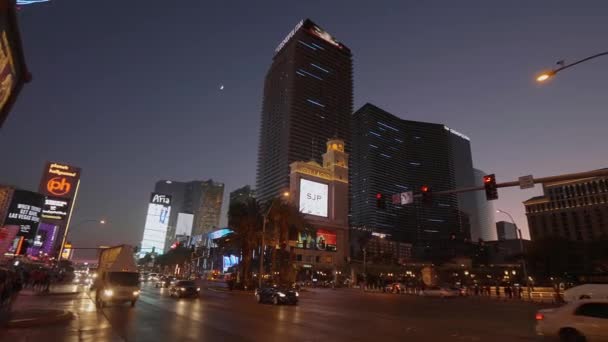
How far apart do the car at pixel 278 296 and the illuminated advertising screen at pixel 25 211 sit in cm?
11300

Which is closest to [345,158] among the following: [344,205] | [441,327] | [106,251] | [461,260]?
[344,205]

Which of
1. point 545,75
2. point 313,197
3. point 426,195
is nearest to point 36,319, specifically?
point 426,195

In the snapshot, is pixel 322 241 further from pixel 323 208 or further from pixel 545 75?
pixel 545 75

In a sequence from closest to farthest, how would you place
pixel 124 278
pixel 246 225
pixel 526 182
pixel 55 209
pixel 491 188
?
1. pixel 526 182
2. pixel 491 188
3. pixel 124 278
4. pixel 246 225
5. pixel 55 209

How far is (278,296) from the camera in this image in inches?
1111

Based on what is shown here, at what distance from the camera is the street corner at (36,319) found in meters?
13.3

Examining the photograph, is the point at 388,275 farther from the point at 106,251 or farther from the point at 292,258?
the point at 106,251

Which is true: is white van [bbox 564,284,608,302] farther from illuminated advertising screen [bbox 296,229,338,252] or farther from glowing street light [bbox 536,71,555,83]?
illuminated advertising screen [bbox 296,229,338,252]

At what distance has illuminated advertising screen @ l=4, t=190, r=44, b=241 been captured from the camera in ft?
369

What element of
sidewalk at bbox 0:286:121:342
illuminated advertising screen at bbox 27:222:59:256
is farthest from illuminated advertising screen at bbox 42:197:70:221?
sidewalk at bbox 0:286:121:342

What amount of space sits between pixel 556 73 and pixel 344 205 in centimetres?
11869

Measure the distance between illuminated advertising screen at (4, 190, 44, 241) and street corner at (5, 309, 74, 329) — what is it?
118 meters

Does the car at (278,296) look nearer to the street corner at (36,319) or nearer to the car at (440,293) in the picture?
the street corner at (36,319)

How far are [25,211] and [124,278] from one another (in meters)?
120
